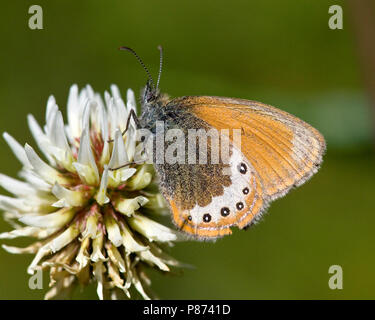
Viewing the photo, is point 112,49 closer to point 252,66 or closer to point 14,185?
point 252,66

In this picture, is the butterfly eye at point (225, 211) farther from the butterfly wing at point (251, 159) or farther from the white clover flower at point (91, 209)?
the white clover flower at point (91, 209)

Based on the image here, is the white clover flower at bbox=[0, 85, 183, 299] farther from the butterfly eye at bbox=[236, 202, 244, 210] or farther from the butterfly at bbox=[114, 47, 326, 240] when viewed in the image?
the butterfly eye at bbox=[236, 202, 244, 210]

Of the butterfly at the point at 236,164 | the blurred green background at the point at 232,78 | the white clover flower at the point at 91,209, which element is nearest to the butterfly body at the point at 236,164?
the butterfly at the point at 236,164

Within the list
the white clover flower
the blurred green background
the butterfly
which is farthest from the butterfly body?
the blurred green background

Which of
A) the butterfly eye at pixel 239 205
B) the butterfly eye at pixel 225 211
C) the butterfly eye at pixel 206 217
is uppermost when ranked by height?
the butterfly eye at pixel 239 205

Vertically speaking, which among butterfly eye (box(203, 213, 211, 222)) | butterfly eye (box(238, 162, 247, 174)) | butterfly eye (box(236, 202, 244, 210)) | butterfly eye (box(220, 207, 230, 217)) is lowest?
butterfly eye (box(203, 213, 211, 222))

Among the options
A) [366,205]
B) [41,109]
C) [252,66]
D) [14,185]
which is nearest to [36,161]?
[14,185]

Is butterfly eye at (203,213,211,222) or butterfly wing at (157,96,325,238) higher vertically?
butterfly wing at (157,96,325,238)
